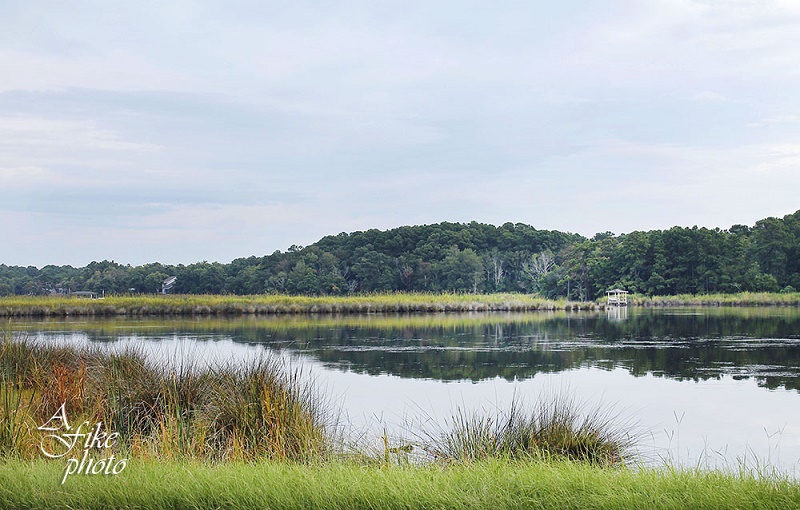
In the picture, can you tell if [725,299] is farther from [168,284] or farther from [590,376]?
[590,376]

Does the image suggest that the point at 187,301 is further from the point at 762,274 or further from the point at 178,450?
the point at 762,274

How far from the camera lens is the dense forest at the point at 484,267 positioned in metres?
58.2

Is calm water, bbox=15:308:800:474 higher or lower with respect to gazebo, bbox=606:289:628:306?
lower

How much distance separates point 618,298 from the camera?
5281 cm

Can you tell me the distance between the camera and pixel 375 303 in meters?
43.2

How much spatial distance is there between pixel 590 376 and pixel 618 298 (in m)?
41.3

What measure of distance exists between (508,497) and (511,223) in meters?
84.7

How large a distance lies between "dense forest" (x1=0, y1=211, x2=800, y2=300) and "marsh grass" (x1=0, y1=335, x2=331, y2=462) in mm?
50972

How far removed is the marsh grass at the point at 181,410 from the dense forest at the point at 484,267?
167 ft

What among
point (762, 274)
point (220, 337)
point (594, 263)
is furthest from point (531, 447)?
point (762, 274)

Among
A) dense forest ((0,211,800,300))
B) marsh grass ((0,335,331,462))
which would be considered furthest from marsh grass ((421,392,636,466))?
dense forest ((0,211,800,300))

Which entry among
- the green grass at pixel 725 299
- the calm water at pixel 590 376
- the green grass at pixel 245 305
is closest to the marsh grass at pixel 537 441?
the calm water at pixel 590 376

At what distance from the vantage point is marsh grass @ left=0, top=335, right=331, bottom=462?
5.71 meters

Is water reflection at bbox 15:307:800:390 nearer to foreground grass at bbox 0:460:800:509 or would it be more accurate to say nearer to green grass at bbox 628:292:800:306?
foreground grass at bbox 0:460:800:509
